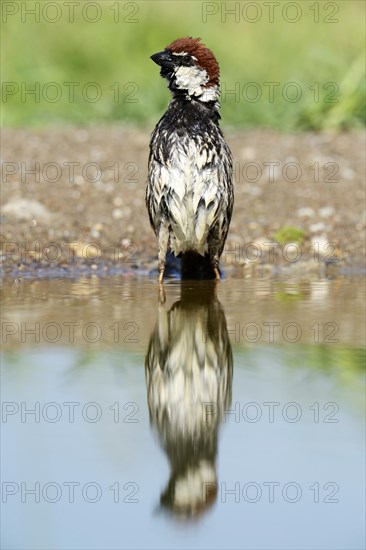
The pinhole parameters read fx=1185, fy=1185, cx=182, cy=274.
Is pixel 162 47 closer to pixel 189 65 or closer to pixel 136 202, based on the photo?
pixel 136 202

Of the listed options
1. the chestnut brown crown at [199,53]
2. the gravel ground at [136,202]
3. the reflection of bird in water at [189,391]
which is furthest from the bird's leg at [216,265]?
the chestnut brown crown at [199,53]

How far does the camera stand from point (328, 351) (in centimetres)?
465

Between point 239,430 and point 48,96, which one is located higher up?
point 48,96

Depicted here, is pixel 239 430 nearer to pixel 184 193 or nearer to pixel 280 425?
pixel 280 425

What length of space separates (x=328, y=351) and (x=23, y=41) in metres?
6.79

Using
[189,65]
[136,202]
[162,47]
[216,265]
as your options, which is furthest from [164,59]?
[162,47]

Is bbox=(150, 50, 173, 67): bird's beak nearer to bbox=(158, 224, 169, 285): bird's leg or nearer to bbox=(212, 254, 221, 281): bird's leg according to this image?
bbox=(158, 224, 169, 285): bird's leg

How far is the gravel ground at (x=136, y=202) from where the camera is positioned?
6.99m

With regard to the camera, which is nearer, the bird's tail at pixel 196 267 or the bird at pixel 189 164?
the bird at pixel 189 164

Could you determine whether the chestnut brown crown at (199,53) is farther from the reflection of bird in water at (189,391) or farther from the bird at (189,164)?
the reflection of bird in water at (189,391)

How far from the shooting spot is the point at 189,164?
6086mm

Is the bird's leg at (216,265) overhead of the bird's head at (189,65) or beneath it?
beneath

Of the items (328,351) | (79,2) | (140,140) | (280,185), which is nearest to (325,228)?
(280,185)

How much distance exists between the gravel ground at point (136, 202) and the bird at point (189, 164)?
0.57 meters
